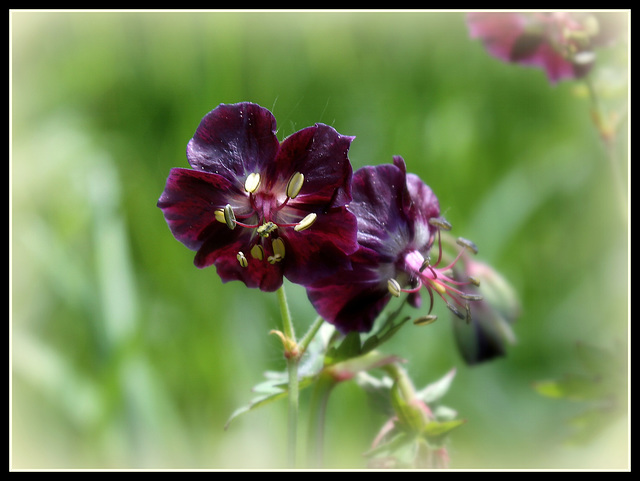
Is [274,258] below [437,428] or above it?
above

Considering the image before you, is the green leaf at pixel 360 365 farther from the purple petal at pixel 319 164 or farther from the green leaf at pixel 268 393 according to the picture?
the purple petal at pixel 319 164

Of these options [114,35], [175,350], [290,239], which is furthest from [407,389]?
[114,35]

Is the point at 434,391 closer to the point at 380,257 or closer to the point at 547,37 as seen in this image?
the point at 380,257

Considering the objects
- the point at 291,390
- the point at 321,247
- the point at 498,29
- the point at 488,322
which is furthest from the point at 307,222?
the point at 498,29

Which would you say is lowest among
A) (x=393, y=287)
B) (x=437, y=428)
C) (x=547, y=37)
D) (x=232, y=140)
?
(x=437, y=428)

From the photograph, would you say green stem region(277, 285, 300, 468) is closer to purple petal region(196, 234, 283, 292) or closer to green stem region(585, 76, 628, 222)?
purple petal region(196, 234, 283, 292)

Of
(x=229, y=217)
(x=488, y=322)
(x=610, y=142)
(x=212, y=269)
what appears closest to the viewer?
(x=229, y=217)

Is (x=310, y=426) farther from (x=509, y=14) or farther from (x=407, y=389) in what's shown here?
(x=509, y=14)

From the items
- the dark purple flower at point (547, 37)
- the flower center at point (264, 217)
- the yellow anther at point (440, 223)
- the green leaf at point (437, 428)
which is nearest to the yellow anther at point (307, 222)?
the flower center at point (264, 217)
